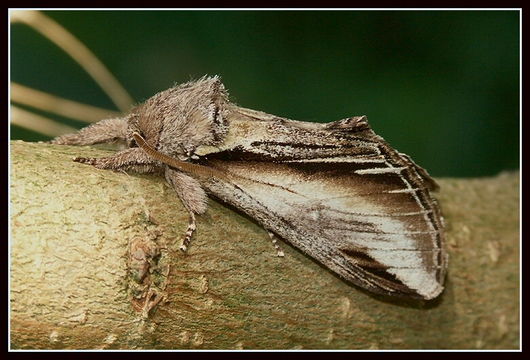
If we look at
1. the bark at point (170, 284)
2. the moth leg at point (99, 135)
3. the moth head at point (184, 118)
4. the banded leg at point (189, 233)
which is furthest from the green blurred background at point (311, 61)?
the banded leg at point (189, 233)

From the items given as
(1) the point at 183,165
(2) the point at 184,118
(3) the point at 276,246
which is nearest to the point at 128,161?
(1) the point at 183,165

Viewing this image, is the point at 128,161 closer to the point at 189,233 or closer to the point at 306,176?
the point at 189,233

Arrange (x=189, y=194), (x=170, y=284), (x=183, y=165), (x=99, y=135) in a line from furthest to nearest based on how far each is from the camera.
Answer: (x=99, y=135) < (x=183, y=165) < (x=189, y=194) < (x=170, y=284)

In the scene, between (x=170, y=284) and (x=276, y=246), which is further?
(x=276, y=246)

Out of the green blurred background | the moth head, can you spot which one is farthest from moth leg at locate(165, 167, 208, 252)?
the green blurred background

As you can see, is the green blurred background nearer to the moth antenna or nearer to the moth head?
the moth head

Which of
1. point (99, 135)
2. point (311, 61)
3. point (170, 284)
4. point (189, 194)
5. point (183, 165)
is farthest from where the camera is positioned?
point (311, 61)

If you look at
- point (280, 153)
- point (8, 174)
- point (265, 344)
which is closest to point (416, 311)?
point (265, 344)

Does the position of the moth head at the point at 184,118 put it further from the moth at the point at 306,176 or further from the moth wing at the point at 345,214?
the moth wing at the point at 345,214
